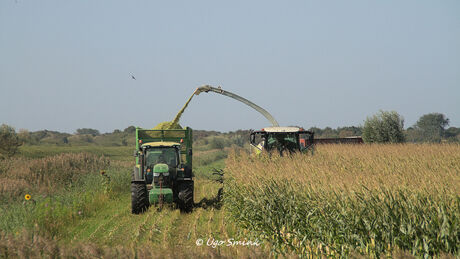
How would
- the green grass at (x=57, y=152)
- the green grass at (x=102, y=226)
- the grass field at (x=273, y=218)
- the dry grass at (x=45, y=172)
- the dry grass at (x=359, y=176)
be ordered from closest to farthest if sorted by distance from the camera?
the green grass at (x=102, y=226)
the grass field at (x=273, y=218)
the dry grass at (x=359, y=176)
the dry grass at (x=45, y=172)
the green grass at (x=57, y=152)

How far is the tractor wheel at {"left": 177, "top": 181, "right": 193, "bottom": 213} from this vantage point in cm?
1278

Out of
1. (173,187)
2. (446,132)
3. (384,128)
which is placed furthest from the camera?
(446,132)

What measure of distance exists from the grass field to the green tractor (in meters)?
0.40

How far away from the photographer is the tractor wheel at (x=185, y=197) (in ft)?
41.9

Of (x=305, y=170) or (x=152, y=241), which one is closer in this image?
(x=152, y=241)

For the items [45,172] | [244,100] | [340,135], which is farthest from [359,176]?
[340,135]

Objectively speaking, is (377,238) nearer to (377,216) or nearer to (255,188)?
(377,216)

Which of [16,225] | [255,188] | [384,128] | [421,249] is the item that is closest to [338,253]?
[421,249]

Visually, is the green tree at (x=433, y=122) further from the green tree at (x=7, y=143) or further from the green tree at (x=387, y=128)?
the green tree at (x=7, y=143)

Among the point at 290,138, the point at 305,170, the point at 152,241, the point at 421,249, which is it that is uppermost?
the point at 290,138

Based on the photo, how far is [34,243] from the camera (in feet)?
17.9

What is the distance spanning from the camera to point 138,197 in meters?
12.7

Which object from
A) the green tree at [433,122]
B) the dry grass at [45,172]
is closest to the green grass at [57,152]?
the dry grass at [45,172]

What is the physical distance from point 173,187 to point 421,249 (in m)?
8.80
